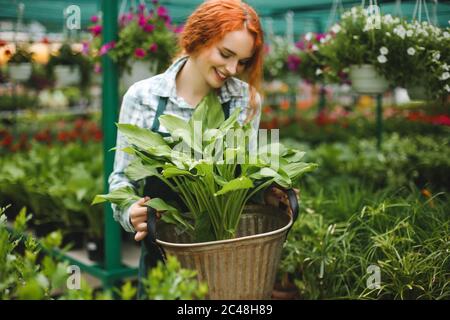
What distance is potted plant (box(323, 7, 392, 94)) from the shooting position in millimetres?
2402

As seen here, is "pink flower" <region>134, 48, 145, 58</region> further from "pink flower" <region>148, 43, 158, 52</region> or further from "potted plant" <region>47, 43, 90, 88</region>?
"potted plant" <region>47, 43, 90, 88</region>

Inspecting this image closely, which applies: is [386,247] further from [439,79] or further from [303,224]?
[439,79]

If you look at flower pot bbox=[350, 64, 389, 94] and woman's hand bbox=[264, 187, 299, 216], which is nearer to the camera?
woman's hand bbox=[264, 187, 299, 216]

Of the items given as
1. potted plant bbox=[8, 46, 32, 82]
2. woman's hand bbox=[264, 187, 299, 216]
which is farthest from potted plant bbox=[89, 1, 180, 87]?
potted plant bbox=[8, 46, 32, 82]

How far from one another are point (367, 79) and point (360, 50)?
0.17 meters

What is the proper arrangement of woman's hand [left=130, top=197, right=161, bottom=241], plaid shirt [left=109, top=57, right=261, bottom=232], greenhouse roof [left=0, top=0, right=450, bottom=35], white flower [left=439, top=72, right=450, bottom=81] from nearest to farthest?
woman's hand [left=130, top=197, right=161, bottom=241], plaid shirt [left=109, top=57, right=261, bottom=232], white flower [left=439, top=72, right=450, bottom=81], greenhouse roof [left=0, top=0, right=450, bottom=35]

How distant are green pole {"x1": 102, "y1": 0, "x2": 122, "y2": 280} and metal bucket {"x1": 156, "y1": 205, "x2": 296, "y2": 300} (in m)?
1.36

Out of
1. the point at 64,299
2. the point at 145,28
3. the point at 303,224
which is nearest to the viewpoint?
the point at 64,299

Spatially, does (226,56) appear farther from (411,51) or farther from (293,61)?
(293,61)

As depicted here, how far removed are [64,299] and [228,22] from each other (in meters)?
0.91

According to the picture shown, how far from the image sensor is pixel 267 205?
1588 mm

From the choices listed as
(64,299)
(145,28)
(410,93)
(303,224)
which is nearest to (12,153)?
(145,28)

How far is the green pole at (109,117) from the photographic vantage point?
9.11ft

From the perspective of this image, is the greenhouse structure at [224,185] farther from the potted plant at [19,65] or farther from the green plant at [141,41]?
the potted plant at [19,65]
